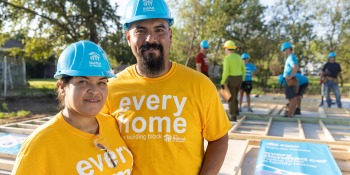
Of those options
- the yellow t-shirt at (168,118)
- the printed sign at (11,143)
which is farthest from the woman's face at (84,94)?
the printed sign at (11,143)

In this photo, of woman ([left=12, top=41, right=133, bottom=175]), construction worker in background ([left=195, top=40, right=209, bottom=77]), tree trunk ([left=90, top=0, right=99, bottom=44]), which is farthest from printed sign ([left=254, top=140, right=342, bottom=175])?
tree trunk ([left=90, top=0, right=99, bottom=44])

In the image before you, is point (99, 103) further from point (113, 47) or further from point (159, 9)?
point (113, 47)

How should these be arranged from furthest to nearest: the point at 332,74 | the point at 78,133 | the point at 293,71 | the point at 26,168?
the point at 332,74 < the point at 293,71 < the point at 78,133 < the point at 26,168

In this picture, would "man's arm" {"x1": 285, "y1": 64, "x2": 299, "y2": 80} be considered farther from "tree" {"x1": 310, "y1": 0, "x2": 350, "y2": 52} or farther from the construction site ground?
"tree" {"x1": 310, "y1": 0, "x2": 350, "y2": 52}

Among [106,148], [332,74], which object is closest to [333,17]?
[332,74]

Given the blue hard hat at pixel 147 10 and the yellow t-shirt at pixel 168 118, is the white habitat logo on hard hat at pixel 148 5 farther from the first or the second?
the yellow t-shirt at pixel 168 118

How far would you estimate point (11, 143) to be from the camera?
158 inches

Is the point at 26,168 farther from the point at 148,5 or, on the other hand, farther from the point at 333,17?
the point at 333,17

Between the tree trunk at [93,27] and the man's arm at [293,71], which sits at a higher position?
the tree trunk at [93,27]

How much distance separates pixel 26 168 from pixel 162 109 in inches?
30.5

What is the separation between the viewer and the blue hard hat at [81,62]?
1.27m

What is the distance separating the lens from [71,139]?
1.27 metres

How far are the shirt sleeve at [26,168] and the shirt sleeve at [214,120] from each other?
0.98 metres

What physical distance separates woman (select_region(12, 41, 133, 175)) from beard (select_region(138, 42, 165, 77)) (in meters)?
0.25
